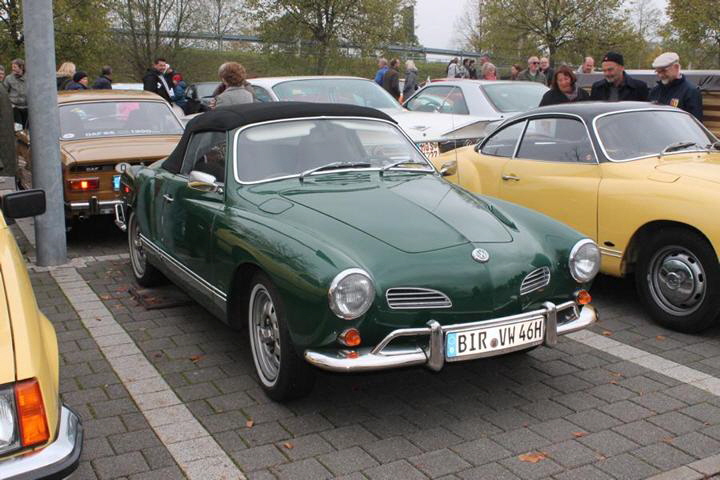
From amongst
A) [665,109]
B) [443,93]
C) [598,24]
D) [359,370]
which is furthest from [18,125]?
[598,24]

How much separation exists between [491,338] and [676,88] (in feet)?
18.3

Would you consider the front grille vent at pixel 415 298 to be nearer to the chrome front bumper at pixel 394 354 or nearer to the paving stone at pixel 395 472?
the chrome front bumper at pixel 394 354

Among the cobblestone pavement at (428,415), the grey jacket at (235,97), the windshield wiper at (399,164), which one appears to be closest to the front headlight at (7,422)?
the cobblestone pavement at (428,415)

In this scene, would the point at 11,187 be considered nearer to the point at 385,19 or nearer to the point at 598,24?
the point at 385,19

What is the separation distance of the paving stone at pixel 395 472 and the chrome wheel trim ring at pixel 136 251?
3.82m

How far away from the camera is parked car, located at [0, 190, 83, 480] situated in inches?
106

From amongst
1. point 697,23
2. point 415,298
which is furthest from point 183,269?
point 697,23

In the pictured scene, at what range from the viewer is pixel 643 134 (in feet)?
22.2

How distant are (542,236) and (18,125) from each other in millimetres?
12398

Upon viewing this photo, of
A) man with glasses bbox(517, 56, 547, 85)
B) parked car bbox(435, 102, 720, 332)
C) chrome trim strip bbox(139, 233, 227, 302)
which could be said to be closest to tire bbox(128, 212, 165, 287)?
chrome trim strip bbox(139, 233, 227, 302)

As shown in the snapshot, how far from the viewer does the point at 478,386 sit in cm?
489

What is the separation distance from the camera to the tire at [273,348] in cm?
434

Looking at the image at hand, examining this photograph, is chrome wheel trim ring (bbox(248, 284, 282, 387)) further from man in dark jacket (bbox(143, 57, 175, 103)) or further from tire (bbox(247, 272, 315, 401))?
man in dark jacket (bbox(143, 57, 175, 103))

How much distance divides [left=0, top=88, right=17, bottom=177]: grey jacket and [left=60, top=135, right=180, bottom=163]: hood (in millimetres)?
560
